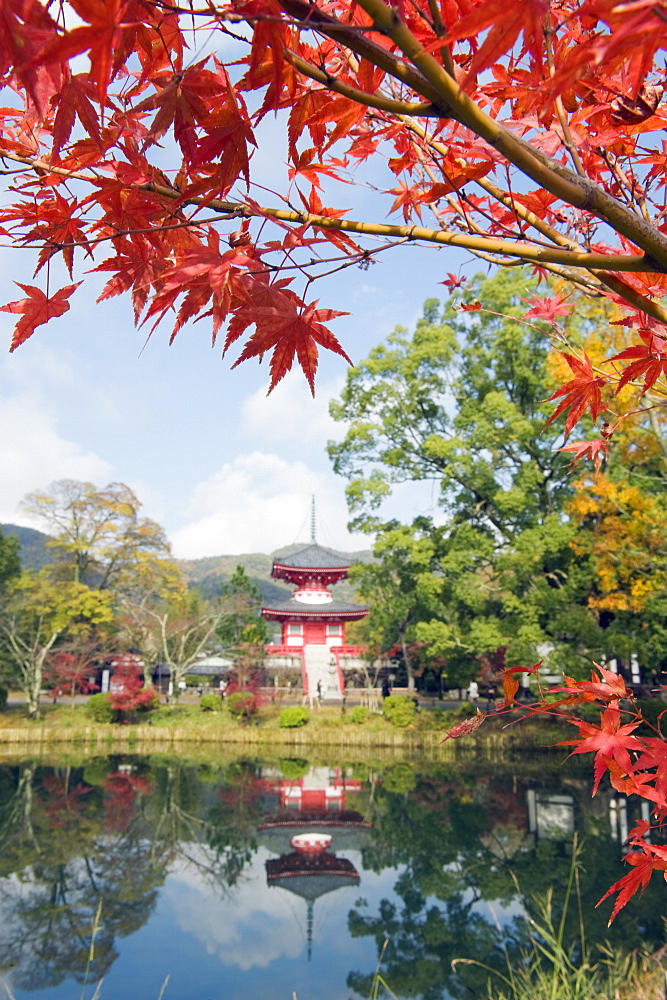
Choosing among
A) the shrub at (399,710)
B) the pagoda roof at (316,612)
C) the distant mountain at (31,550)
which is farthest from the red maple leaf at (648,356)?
the distant mountain at (31,550)

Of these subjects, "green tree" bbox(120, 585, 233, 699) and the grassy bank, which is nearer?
the grassy bank

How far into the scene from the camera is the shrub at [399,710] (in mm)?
10835

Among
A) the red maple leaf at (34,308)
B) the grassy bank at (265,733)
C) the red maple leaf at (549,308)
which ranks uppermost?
the red maple leaf at (549,308)

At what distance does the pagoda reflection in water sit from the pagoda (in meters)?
6.69

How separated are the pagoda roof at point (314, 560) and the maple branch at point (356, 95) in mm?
17176

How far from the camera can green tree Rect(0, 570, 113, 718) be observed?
41.1 ft

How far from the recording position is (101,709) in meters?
11.8

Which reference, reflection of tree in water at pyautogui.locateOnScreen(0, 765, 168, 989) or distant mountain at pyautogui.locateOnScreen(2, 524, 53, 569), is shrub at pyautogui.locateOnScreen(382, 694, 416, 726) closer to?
reflection of tree in water at pyautogui.locateOnScreen(0, 765, 168, 989)

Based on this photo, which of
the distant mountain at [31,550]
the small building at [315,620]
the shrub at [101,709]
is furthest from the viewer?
the distant mountain at [31,550]

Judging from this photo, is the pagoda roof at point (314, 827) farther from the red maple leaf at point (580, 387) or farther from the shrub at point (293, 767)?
the red maple leaf at point (580, 387)

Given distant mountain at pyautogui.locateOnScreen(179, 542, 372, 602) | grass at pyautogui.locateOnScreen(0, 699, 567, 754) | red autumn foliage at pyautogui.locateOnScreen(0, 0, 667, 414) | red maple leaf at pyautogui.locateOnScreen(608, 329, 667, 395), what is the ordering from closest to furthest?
red autumn foliage at pyautogui.locateOnScreen(0, 0, 667, 414) < red maple leaf at pyautogui.locateOnScreen(608, 329, 667, 395) < grass at pyautogui.locateOnScreen(0, 699, 567, 754) < distant mountain at pyautogui.locateOnScreen(179, 542, 372, 602)

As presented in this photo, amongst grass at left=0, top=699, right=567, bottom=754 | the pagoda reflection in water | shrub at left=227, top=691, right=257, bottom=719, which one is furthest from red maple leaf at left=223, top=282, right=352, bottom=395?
shrub at left=227, top=691, right=257, bottom=719

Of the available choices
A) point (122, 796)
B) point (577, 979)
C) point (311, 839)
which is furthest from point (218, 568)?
point (577, 979)

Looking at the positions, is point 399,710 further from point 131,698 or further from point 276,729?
point 131,698
